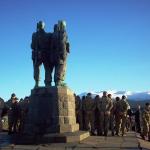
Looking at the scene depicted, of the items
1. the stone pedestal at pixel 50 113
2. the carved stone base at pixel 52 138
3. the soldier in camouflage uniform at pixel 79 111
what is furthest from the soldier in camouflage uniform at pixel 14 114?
the carved stone base at pixel 52 138

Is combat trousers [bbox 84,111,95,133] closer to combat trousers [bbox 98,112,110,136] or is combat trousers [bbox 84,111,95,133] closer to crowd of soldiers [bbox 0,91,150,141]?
crowd of soldiers [bbox 0,91,150,141]

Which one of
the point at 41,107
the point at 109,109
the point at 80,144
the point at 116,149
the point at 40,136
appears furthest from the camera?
the point at 109,109

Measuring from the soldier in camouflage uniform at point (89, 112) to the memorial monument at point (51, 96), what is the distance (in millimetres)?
2849

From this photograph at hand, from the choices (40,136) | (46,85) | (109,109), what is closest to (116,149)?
(40,136)

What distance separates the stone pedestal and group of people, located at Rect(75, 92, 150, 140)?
2827 mm

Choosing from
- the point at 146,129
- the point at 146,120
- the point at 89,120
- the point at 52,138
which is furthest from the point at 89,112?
the point at 52,138

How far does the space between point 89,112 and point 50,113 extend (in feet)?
13.9

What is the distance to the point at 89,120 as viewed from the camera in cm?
1869

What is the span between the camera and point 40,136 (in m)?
13.6

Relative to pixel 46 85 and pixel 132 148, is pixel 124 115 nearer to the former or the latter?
pixel 46 85

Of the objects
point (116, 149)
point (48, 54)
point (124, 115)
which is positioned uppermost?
point (48, 54)

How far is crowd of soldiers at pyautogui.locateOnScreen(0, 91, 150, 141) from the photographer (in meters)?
17.4

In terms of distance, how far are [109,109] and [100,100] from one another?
543mm

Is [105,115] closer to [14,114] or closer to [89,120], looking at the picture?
[89,120]
